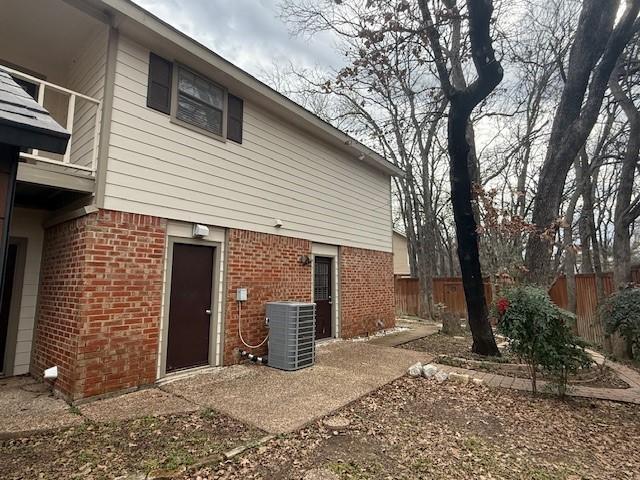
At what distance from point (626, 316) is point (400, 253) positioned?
21481mm

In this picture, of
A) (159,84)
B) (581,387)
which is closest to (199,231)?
(159,84)

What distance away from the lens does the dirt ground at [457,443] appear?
3.02m

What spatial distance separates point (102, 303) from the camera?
15.0ft

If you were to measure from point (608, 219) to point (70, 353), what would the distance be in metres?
26.7

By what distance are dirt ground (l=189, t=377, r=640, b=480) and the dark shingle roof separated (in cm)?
274

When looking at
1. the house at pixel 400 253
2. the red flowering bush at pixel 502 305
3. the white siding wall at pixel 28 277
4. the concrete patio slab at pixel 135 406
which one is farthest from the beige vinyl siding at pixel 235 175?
the house at pixel 400 253

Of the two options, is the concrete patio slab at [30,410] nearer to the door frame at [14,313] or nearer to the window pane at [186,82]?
the door frame at [14,313]

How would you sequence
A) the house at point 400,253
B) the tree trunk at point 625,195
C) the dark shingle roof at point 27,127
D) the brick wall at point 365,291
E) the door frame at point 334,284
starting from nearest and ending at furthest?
the dark shingle roof at point 27,127 → the tree trunk at point 625,195 → the door frame at point 334,284 → the brick wall at point 365,291 → the house at point 400,253

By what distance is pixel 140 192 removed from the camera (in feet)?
16.6

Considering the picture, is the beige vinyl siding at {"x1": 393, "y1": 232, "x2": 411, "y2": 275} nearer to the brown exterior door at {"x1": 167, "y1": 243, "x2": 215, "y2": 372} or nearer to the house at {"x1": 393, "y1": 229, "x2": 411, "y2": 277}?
the house at {"x1": 393, "y1": 229, "x2": 411, "y2": 277}

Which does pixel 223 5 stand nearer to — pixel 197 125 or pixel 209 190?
pixel 197 125

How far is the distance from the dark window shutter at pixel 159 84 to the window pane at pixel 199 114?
0.24m

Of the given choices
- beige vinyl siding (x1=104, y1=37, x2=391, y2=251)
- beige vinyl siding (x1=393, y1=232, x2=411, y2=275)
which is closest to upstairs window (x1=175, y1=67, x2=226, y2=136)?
beige vinyl siding (x1=104, y1=37, x2=391, y2=251)

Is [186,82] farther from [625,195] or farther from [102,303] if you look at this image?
[625,195]
